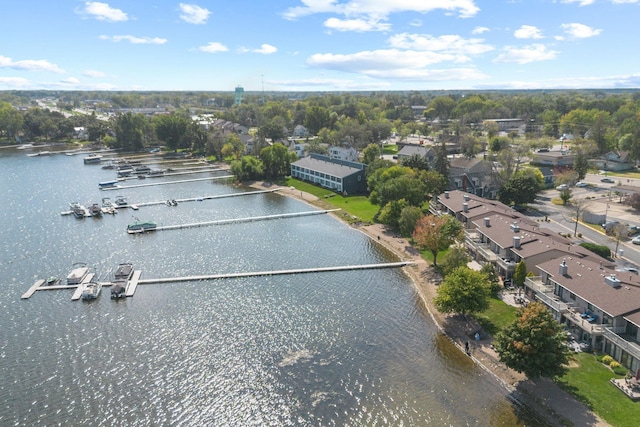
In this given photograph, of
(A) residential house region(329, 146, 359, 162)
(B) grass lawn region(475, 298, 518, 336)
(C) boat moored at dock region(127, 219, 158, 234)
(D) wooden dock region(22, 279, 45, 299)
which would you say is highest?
(A) residential house region(329, 146, 359, 162)

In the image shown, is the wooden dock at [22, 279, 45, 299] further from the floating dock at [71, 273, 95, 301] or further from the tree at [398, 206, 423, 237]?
the tree at [398, 206, 423, 237]

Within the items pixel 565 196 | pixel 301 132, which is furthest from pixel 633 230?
pixel 301 132

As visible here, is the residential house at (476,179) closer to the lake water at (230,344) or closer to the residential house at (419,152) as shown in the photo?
the residential house at (419,152)

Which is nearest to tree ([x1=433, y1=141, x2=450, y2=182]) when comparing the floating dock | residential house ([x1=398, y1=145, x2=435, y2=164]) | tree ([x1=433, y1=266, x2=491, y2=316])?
residential house ([x1=398, y1=145, x2=435, y2=164])

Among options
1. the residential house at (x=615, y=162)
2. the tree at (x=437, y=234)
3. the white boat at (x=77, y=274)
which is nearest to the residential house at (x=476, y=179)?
the tree at (x=437, y=234)

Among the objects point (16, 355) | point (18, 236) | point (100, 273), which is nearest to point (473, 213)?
point (100, 273)

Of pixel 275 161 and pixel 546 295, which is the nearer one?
pixel 546 295

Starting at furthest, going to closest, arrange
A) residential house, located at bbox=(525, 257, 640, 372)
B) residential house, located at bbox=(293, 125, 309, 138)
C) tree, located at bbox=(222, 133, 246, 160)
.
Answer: residential house, located at bbox=(293, 125, 309, 138), tree, located at bbox=(222, 133, 246, 160), residential house, located at bbox=(525, 257, 640, 372)

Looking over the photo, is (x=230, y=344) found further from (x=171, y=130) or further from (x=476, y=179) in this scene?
(x=171, y=130)
